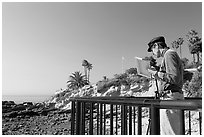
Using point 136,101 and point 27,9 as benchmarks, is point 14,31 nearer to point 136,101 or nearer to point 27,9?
point 27,9

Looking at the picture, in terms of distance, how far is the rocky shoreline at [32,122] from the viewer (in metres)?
14.4

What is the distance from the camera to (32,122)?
17656 millimetres

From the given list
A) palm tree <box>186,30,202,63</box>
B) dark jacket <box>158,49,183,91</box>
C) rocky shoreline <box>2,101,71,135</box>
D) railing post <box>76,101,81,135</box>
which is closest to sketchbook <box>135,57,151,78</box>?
dark jacket <box>158,49,183,91</box>

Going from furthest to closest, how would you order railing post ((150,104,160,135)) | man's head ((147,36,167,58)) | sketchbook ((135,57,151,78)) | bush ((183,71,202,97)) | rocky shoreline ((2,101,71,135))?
rocky shoreline ((2,101,71,135)), bush ((183,71,202,97)), man's head ((147,36,167,58)), sketchbook ((135,57,151,78)), railing post ((150,104,160,135))

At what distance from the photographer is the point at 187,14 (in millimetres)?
15438

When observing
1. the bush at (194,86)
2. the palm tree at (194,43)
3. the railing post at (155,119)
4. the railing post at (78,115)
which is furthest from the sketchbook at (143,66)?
the palm tree at (194,43)

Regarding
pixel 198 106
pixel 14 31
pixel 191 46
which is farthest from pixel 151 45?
pixel 191 46

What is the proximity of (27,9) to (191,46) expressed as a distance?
15.0 m

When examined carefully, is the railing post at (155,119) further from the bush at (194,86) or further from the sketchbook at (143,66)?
the bush at (194,86)

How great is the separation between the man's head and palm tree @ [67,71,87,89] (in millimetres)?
26312

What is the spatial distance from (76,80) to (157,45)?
27.0m

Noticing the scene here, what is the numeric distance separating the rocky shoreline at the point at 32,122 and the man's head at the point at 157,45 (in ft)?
36.5

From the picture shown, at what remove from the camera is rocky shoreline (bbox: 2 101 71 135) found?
14.4m

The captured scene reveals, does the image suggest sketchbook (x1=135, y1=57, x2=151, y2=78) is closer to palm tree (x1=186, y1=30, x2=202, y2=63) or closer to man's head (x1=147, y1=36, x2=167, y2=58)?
man's head (x1=147, y1=36, x2=167, y2=58)
